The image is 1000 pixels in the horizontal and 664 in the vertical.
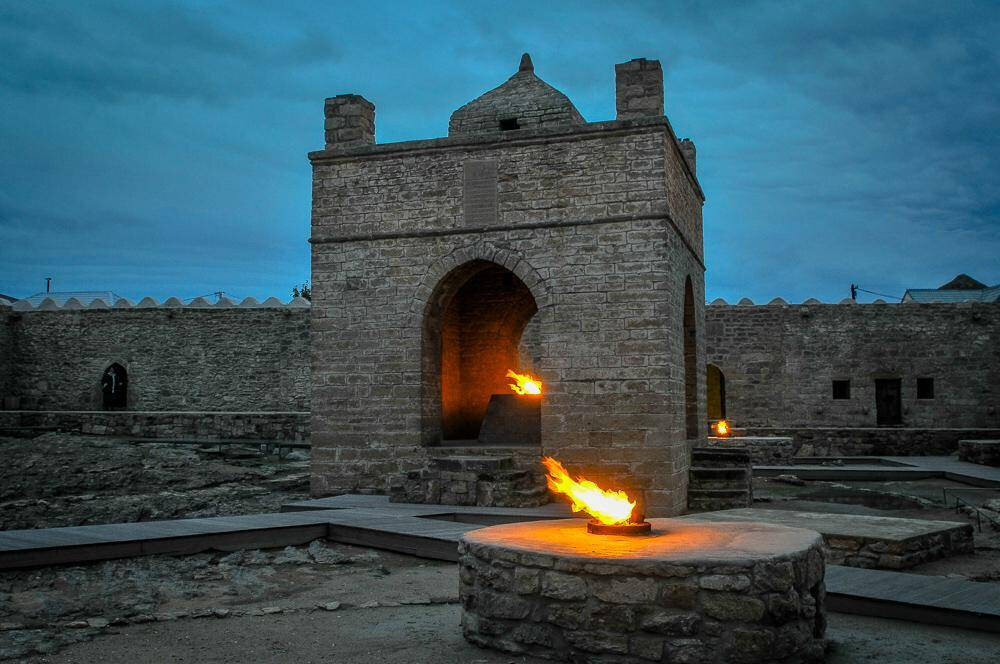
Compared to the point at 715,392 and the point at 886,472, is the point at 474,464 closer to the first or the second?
the point at 886,472

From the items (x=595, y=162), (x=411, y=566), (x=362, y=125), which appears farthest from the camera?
(x=362, y=125)

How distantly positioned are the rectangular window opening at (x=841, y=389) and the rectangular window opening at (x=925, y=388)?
180 cm

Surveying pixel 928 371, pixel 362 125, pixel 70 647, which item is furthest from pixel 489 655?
pixel 928 371

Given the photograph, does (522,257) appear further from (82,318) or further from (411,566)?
(82,318)

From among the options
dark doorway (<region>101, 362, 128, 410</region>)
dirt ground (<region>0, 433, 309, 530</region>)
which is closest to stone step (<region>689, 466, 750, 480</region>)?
dirt ground (<region>0, 433, 309, 530</region>)

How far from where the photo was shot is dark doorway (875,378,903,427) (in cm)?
2191

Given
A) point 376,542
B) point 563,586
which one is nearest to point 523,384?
point 376,542

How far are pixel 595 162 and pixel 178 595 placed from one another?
6.77 metres

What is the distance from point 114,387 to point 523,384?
18.0 m

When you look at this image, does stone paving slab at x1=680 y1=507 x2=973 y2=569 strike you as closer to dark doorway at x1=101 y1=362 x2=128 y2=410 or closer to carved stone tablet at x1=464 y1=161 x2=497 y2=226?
carved stone tablet at x1=464 y1=161 x2=497 y2=226

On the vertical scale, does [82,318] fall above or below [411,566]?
above

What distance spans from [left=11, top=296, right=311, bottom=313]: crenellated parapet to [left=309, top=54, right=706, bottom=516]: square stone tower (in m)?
13.3

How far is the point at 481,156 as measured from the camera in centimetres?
1065

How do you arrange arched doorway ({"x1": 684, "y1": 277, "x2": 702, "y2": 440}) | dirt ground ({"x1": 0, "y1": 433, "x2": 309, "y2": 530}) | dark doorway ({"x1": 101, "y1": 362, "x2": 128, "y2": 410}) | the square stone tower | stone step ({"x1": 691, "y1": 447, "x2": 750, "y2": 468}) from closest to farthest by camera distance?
the square stone tower
dirt ground ({"x1": 0, "y1": 433, "x2": 309, "y2": 530})
stone step ({"x1": 691, "y1": 447, "x2": 750, "y2": 468})
arched doorway ({"x1": 684, "y1": 277, "x2": 702, "y2": 440})
dark doorway ({"x1": 101, "y1": 362, "x2": 128, "y2": 410})
